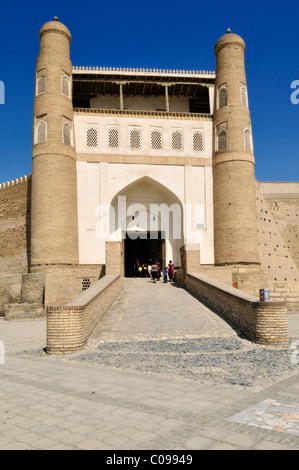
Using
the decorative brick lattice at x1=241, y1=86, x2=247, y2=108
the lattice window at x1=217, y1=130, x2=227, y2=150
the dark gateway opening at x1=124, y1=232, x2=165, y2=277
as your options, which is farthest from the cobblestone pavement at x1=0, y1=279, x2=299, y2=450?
the decorative brick lattice at x1=241, y1=86, x2=247, y2=108

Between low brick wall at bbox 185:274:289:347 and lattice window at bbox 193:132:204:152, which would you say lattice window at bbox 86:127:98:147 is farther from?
low brick wall at bbox 185:274:289:347

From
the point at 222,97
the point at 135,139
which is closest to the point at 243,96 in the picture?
the point at 222,97

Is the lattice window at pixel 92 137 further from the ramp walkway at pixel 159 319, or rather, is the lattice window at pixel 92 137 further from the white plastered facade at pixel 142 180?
the ramp walkway at pixel 159 319

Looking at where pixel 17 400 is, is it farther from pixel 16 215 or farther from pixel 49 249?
pixel 16 215

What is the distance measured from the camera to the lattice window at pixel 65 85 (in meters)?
19.1

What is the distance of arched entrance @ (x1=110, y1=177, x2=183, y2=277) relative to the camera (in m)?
20.0

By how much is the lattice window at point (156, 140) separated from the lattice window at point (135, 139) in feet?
2.22

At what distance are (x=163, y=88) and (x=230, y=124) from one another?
167 inches

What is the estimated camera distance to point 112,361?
631cm

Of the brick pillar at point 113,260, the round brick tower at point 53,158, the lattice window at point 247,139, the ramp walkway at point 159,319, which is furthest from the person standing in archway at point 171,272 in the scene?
the lattice window at point 247,139

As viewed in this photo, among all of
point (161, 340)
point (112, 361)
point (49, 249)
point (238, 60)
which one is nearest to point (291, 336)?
point (161, 340)

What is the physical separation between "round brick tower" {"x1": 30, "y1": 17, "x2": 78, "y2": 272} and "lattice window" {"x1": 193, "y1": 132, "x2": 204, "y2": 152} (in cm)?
595

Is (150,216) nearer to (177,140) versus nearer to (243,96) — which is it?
(177,140)
